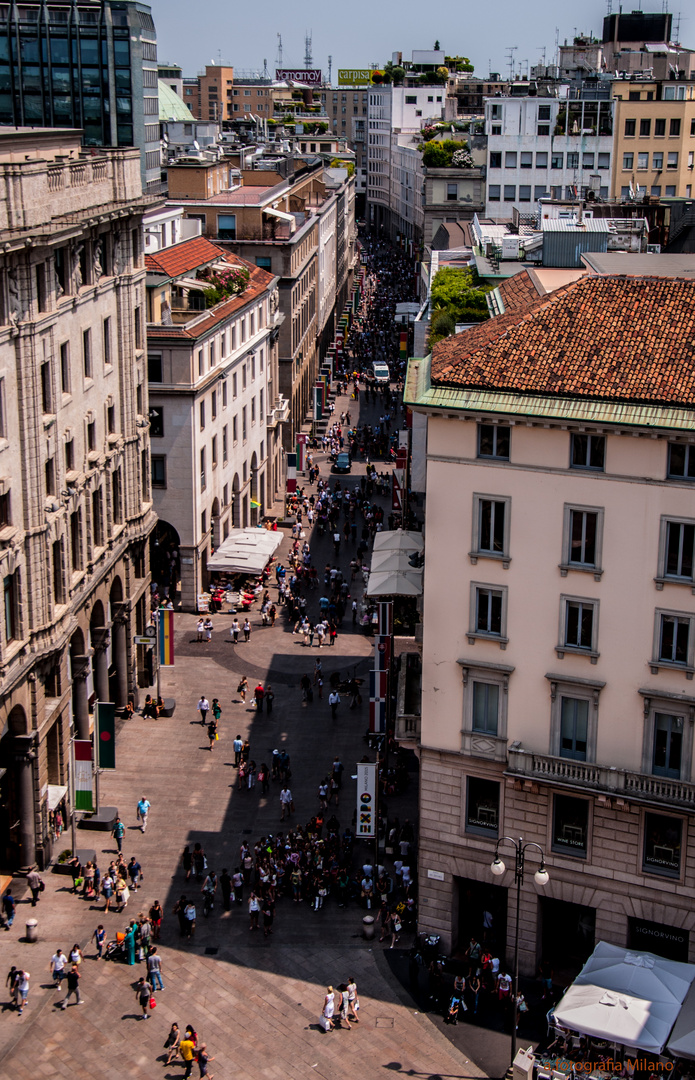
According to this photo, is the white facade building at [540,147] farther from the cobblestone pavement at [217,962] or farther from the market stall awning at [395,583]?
the market stall awning at [395,583]

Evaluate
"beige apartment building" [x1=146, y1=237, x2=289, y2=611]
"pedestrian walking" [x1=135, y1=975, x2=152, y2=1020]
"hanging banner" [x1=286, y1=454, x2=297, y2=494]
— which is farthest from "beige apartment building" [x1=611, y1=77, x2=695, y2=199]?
"pedestrian walking" [x1=135, y1=975, x2=152, y2=1020]

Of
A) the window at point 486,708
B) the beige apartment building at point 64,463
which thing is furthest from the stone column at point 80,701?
the window at point 486,708

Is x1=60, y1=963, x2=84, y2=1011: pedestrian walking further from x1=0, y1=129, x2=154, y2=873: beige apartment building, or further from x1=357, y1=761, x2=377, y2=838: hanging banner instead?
x1=357, y1=761, x2=377, y2=838: hanging banner

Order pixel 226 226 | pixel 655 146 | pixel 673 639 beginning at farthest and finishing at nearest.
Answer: pixel 655 146
pixel 226 226
pixel 673 639

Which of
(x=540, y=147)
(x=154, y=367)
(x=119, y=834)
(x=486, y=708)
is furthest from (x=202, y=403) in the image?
(x=540, y=147)

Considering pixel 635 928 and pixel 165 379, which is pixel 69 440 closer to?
pixel 165 379

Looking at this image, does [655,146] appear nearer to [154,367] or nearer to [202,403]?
[202,403]

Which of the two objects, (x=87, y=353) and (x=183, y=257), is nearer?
(x=87, y=353)
